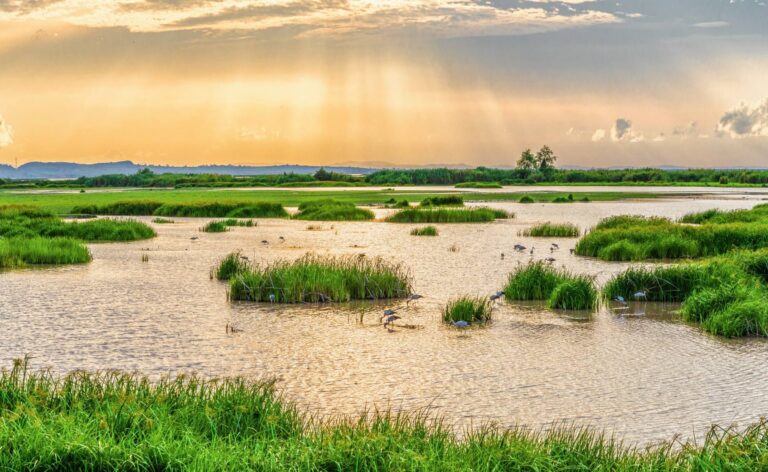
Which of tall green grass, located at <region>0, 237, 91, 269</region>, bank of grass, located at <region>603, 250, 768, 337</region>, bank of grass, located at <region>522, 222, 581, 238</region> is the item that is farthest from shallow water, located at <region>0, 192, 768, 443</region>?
bank of grass, located at <region>522, 222, 581, 238</region>

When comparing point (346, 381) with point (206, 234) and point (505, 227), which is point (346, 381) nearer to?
point (206, 234)

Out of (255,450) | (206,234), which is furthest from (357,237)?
(255,450)

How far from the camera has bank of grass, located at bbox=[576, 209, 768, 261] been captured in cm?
3019

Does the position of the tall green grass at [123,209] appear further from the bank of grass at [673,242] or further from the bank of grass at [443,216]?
the bank of grass at [673,242]

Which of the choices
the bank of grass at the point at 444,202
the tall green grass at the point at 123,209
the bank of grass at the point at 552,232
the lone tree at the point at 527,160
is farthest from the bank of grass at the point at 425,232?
the lone tree at the point at 527,160

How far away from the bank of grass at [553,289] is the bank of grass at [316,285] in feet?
10.0

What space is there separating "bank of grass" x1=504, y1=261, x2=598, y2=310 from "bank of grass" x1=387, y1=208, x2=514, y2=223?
31677 mm

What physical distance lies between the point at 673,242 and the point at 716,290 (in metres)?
12.4

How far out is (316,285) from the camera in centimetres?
2105

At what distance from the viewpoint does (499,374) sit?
1333cm

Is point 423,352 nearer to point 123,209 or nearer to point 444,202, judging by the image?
point 444,202

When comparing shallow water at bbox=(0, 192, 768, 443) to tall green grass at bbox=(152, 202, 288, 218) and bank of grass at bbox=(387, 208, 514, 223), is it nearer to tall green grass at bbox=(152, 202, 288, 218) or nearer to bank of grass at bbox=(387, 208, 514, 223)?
bank of grass at bbox=(387, 208, 514, 223)

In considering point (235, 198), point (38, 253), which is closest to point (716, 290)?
point (38, 253)

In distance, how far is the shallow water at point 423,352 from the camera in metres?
11.5
